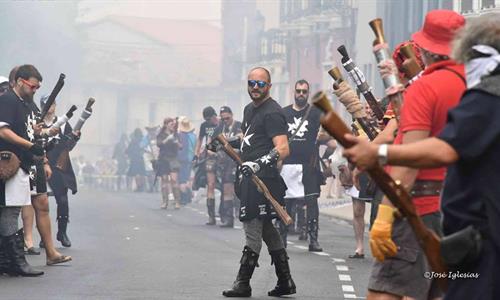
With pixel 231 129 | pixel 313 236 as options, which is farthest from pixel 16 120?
pixel 231 129

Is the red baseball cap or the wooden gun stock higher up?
the red baseball cap

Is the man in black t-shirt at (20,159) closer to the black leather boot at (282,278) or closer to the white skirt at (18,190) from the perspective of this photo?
the white skirt at (18,190)

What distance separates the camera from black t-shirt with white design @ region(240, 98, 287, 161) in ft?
37.8

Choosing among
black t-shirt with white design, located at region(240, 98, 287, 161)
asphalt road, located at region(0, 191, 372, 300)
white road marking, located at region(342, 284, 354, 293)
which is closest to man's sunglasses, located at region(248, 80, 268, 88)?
black t-shirt with white design, located at region(240, 98, 287, 161)

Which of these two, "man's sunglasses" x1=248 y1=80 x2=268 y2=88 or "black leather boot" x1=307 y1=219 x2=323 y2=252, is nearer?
"man's sunglasses" x1=248 y1=80 x2=268 y2=88

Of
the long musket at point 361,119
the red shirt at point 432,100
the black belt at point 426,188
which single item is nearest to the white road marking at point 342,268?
the long musket at point 361,119

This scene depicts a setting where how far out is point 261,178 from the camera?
11.5m

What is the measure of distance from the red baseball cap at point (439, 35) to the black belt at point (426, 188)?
2.11 ft

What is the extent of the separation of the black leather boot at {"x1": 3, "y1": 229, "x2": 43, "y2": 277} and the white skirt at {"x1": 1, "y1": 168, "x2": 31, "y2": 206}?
274 mm

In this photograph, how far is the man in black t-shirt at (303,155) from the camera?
1683 cm

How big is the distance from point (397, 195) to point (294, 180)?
11.7 meters

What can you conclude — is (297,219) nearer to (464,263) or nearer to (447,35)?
(447,35)

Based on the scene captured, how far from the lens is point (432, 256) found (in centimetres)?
586

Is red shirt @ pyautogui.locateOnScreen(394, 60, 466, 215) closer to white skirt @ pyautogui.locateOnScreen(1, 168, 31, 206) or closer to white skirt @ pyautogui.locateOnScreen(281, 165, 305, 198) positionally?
white skirt @ pyautogui.locateOnScreen(1, 168, 31, 206)
